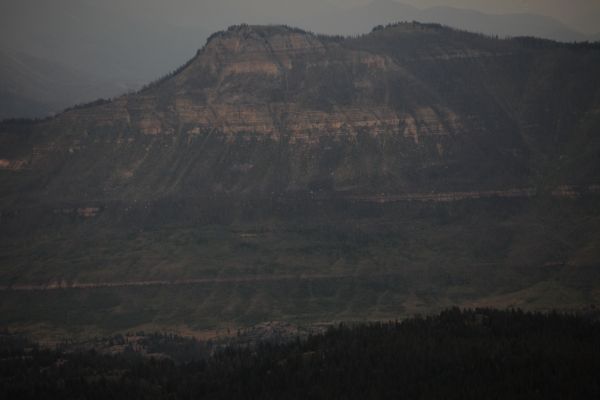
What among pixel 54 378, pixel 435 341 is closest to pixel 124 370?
pixel 54 378

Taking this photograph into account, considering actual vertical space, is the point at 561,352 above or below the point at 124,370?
above

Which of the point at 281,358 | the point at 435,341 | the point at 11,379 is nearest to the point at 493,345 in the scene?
the point at 435,341

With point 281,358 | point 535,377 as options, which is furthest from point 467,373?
point 281,358

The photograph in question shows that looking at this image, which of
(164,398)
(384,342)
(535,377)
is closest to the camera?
(535,377)

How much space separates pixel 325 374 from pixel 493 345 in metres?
23.9

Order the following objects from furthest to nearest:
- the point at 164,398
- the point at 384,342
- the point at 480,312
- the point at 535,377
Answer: the point at 480,312
the point at 384,342
the point at 164,398
the point at 535,377

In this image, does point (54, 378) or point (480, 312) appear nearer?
point (54, 378)

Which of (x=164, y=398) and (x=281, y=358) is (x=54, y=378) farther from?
(x=281, y=358)

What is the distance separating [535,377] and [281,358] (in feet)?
140

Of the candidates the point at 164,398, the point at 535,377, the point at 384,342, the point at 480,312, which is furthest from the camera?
the point at 480,312

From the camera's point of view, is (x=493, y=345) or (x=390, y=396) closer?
(x=390, y=396)

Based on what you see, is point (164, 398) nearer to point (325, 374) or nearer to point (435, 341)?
point (325, 374)

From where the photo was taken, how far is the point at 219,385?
161250 millimetres

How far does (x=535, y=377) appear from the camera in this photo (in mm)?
142125
